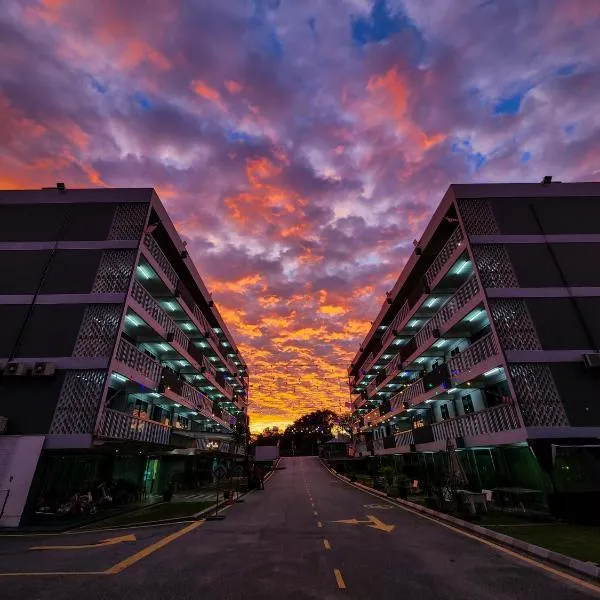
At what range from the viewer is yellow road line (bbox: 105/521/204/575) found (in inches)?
360

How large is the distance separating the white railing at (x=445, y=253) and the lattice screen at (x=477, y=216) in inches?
28.8

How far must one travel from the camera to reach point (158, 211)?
1003 inches

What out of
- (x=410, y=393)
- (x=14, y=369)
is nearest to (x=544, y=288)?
(x=410, y=393)

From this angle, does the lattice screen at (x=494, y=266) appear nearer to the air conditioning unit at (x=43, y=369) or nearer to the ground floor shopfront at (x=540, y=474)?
the ground floor shopfront at (x=540, y=474)

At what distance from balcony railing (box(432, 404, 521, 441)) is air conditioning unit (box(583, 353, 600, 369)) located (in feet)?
13.7

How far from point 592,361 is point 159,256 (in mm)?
26134

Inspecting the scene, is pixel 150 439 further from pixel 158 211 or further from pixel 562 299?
pixel 562 299

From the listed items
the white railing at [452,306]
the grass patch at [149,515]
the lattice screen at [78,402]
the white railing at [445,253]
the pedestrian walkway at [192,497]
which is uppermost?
the white railing at [445,253]

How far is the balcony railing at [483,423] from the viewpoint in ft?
56.9

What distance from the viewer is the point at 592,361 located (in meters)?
17.4

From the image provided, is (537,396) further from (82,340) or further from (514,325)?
(82,340)

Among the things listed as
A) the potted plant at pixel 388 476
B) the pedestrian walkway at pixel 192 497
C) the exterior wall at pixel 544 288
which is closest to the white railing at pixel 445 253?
the exterior wall at pixel 544 288

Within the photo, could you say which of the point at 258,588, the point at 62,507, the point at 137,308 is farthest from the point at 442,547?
the point at 137,308

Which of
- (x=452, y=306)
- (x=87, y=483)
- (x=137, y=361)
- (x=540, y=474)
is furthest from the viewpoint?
(x=452, y=306)
